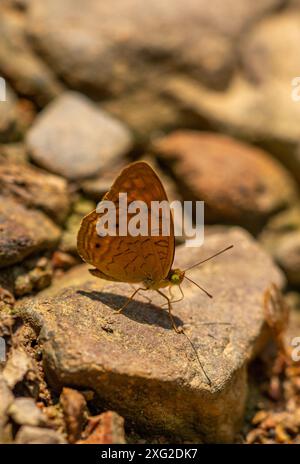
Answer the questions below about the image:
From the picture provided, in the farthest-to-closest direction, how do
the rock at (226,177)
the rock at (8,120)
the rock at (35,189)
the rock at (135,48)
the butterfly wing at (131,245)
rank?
the rock at (135,48) → the rock at (226,177) → the rock at (8,120) → the rock at (35,189) → the butterfly wing at (131,245)

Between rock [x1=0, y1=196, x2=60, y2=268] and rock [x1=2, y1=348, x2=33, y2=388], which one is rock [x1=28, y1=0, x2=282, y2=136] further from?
rock [x1=2, y1=348, x2=33, y2=388]

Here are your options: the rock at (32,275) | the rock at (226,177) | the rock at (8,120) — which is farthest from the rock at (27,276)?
the rock at (226,177)

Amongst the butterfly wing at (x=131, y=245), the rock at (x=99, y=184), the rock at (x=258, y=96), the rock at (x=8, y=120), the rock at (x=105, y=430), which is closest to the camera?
the rock at (x=105, y=430)

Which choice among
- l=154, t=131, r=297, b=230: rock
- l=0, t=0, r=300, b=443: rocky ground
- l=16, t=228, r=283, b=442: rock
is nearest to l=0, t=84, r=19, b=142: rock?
l=0, t=0, r=300, b=443: rocky ground

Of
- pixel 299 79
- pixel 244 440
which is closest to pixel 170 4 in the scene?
pixel 299 79

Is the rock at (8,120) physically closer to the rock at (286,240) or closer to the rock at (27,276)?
the rock at (27,276)

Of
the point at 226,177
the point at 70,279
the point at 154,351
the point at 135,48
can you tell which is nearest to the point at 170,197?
the point at 226,177

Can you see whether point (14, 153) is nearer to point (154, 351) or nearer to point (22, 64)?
point (22, 64)
